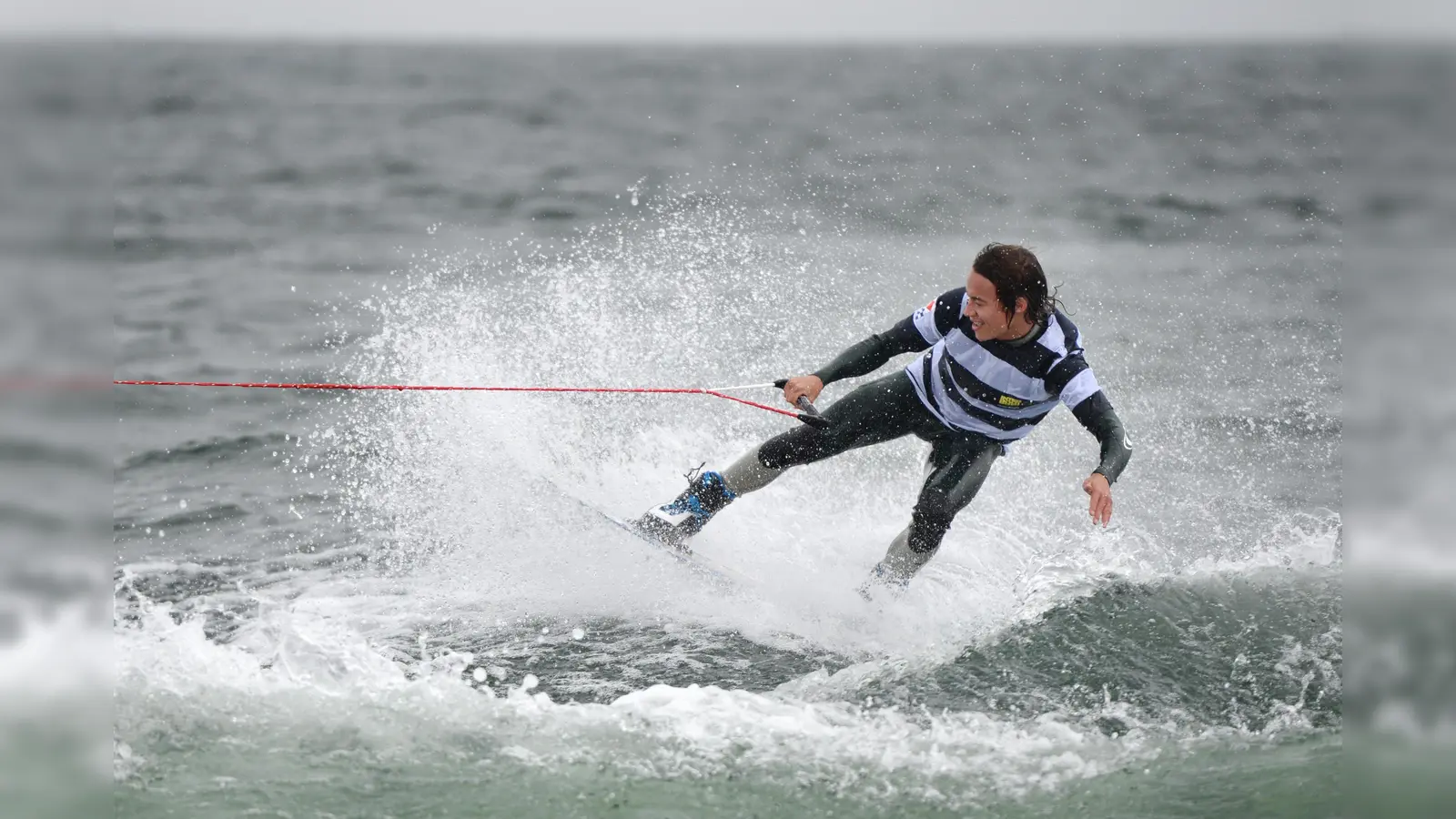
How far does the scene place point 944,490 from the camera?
19.3ft

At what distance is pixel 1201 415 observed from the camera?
10297mm

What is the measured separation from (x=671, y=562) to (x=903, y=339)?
1578 mm

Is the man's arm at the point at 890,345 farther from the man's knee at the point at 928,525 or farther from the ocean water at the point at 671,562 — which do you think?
the ocean water at the point at 671,562

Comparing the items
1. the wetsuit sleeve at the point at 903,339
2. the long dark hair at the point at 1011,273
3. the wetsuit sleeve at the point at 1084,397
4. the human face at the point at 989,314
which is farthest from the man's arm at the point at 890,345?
the wetsuit sleeve at the point at 1084,397

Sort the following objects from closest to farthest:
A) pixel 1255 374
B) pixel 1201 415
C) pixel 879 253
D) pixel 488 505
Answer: pixel 488 505
pixel 1201 415
pixel 1255 374
pixel 879 253

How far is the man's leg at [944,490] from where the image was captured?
5.86m

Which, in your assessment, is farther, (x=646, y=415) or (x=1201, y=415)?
(x=1201, y=415)

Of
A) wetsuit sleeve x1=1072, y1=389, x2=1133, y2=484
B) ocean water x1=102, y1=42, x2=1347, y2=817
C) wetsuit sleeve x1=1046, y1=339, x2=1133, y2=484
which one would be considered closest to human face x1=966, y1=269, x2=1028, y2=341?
wetsuit sleeve x1=1046, y1=339, x2=1133, y2=484

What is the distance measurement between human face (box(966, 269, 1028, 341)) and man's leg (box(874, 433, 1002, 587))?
60cm

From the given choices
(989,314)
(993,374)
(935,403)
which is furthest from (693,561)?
(989,314)
